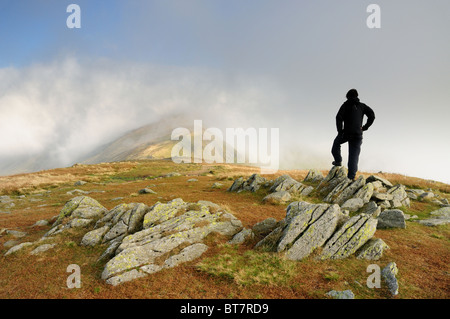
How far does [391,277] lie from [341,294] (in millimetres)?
2834

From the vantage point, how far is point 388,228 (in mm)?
17062

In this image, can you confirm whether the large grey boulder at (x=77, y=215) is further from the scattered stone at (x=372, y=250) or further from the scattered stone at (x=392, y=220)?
the scattered stone at (x=392, y=220)

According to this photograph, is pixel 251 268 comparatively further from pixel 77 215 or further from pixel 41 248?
pixel 77 215

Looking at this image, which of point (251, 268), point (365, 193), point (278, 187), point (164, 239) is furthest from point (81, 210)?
point (365, 193)

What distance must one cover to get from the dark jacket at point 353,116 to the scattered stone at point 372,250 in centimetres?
953

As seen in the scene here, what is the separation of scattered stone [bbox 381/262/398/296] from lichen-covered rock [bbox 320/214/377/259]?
206 centimetres

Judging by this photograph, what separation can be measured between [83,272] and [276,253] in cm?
1083

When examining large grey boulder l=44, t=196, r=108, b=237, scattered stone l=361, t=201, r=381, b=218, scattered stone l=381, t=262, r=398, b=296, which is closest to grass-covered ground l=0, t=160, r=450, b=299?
scattered stone l=381, t=262, r=398, b=296

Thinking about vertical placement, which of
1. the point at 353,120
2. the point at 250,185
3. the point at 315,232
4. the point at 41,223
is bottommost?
the point at 41,223

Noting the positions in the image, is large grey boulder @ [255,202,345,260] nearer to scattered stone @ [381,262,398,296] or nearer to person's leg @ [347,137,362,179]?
scattered stone @ [381,262,398,296]

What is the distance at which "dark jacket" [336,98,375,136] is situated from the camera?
1797cm

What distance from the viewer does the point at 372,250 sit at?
12148 millimetres
